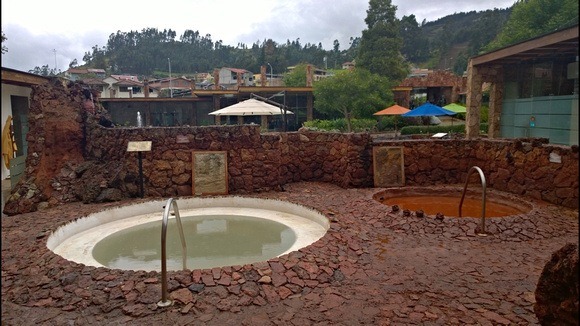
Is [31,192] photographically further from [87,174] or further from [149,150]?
[149,150]

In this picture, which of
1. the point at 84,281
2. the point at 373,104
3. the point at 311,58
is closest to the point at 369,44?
the point at 373,104

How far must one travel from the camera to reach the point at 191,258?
549 centimetres

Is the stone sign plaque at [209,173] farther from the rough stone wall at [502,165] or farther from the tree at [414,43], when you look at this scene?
the tree at [414,43]

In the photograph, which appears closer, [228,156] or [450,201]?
[450,201]

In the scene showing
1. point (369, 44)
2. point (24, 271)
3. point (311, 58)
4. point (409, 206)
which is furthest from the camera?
point (311, 58)

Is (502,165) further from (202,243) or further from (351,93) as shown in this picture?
(351,93)

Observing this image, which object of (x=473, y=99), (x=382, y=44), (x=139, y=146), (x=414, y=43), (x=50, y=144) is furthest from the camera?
(x=414, y=43)

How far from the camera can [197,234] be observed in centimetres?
658

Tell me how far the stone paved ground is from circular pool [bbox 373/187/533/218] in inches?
35.6

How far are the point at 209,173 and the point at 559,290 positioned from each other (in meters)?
6.54

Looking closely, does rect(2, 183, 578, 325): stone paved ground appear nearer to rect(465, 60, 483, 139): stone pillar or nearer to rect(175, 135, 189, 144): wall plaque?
rect(175, 135, 189, 144): wall plaque

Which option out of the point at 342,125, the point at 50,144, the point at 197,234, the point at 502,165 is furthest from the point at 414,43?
the point at 197,234

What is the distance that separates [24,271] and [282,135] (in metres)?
5.73

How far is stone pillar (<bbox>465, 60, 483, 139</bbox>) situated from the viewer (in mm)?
12992
